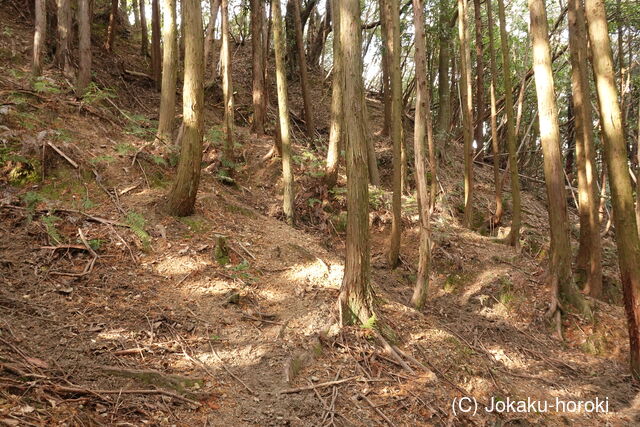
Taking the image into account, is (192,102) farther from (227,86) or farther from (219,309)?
(219,309)

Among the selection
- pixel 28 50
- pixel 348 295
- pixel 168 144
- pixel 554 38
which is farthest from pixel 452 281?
pixel 554 38

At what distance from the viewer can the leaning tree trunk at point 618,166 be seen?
21.9 feet

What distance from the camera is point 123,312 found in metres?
5.57

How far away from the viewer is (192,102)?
782cm

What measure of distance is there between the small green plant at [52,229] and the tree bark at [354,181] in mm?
4342

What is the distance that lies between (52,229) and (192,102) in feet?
10.5

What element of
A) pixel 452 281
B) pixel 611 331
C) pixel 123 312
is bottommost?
pixel 611 331

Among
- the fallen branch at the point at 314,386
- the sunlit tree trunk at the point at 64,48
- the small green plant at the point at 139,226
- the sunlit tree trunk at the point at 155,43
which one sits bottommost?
the fallen branch at the point at 314,386

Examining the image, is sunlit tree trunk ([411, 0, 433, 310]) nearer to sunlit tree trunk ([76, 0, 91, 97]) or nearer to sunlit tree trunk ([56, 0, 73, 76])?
sunlit tree trunk ([76, 0, 91, 97])

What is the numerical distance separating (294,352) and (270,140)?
9.45 meters

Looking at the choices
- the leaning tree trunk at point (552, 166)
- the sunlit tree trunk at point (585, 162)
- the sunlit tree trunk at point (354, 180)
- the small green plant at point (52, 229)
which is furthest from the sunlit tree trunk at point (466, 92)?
the small green plant at point (52, 229)

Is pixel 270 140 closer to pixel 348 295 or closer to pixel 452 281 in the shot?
pixel 452 281

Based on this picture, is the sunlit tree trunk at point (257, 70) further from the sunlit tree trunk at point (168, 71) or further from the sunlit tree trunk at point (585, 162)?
the sunlit tree trunk at point (585, 162)

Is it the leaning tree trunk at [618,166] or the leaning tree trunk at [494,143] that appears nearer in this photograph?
the leaning tree trunk at [618,166]
